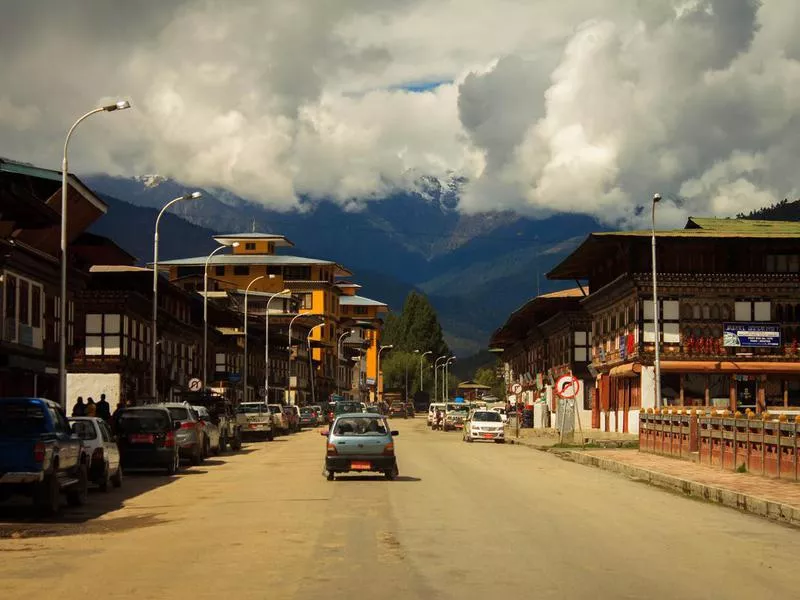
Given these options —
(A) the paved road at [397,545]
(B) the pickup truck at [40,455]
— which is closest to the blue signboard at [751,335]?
(A) the paved road at [397,545]

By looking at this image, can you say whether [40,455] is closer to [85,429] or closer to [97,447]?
Result: [97,447]

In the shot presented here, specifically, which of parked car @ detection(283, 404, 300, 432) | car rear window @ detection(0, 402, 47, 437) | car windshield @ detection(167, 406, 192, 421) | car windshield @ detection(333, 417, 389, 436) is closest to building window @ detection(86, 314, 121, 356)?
parked car @ detection(283, 404, 300, 432)

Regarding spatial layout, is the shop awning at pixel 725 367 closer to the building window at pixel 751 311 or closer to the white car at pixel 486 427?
the building window at pixel 751 311

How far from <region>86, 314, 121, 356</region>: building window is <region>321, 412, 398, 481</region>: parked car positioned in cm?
3968

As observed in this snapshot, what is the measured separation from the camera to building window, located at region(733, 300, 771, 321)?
212 feet

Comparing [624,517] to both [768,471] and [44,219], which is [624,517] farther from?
[44,219]

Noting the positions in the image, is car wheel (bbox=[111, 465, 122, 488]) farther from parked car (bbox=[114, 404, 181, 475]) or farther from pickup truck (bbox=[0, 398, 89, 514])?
parked car (bbox=[114, 404, 181, 475])

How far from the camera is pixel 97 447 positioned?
81.8ft

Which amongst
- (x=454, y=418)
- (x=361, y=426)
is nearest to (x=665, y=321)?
(x=454, y=418)

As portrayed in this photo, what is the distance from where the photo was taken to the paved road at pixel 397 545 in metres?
11.7

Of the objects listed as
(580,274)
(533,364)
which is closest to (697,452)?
(580,274)

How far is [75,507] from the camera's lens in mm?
21984

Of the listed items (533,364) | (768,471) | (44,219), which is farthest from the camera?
(533,364)

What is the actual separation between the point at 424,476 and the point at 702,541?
15265mm
